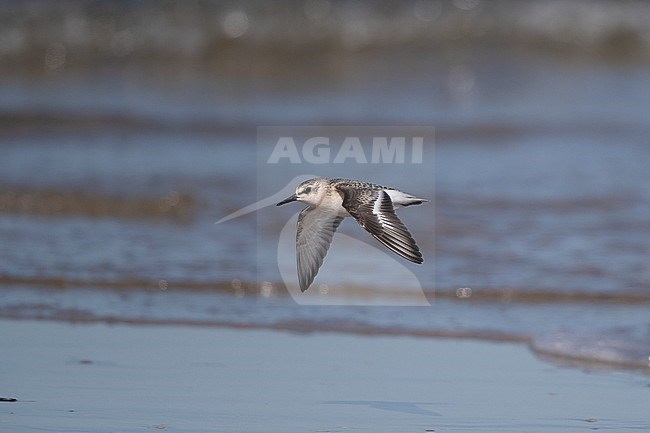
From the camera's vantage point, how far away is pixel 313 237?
4.61m

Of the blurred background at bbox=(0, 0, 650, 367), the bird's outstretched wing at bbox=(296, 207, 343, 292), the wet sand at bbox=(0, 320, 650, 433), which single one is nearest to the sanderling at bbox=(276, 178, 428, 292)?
the bird's outstretched wing at bbox=(296, 207, 343, 292)

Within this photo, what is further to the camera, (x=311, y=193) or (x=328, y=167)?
(x=328, y=167)

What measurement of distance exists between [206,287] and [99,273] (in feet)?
1.90

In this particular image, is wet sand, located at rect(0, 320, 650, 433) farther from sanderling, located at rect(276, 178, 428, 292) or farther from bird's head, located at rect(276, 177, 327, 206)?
bird's head, located at rect(276, 177, 327, 206)

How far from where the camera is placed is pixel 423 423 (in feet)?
12.4

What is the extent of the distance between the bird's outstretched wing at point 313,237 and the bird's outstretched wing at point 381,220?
Answer: 0.20m

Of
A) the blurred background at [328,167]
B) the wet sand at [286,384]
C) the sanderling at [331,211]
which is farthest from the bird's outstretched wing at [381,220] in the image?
the blurred background at [328,167]

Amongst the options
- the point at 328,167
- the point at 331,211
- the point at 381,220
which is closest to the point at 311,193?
the point at 331,211

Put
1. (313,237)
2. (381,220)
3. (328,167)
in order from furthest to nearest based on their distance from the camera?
(328,167)
(313,237)
(381,220)

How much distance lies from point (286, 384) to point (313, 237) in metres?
0.67

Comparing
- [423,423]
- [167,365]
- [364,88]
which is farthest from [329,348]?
[364,88]

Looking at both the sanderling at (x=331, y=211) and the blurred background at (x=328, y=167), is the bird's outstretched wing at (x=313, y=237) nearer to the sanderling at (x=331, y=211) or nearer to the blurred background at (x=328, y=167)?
the sanderling at (x=331, y=211)

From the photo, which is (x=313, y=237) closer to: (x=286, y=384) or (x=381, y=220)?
(x=381, y=220)

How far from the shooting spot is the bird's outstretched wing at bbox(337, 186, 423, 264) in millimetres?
4031
